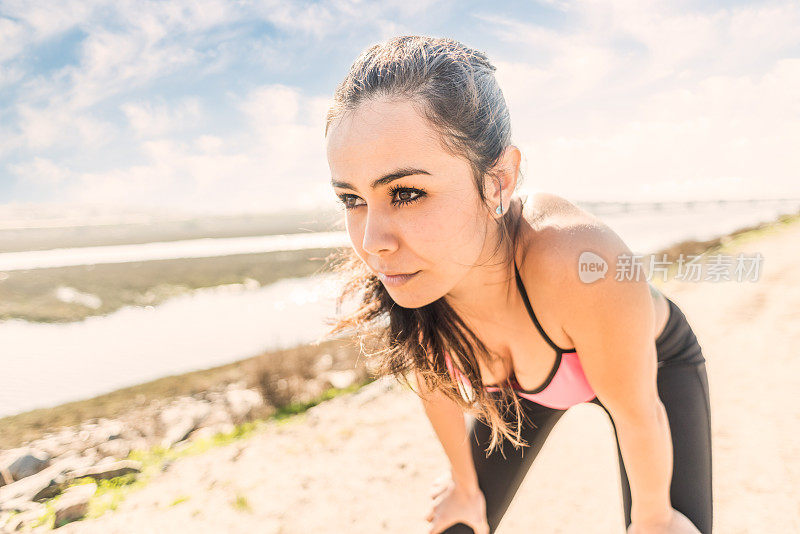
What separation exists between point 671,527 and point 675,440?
330 millimetres

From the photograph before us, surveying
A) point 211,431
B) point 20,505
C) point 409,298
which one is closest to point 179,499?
point 20,505

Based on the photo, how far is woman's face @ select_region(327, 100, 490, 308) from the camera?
1262 mm

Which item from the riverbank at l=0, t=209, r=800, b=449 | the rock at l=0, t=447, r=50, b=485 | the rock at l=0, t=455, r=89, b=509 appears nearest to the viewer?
the rock at l=0, t=455, r=89, b=509

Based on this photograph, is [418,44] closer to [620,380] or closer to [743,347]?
[620,380]

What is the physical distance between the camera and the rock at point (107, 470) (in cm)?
378

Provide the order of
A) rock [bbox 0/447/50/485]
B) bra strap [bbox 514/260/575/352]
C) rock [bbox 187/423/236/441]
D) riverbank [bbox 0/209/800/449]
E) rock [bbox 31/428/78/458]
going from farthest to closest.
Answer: riverbank [bbox 0/209/800/449] < rock [bbox 31/428/78/458] < rock [bbox 187/423/236/441] < rock [bbox 0/447/50/485] < bra strap [bbox 514/260/575/352]

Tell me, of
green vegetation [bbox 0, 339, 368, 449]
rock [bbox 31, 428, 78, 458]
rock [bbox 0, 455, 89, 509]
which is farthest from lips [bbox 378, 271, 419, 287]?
rock [bbox 31, 428, 78, 458]

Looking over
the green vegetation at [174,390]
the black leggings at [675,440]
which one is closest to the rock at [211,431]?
the green vegetation at [174,390]

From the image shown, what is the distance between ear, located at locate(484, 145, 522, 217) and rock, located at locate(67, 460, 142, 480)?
385 cm

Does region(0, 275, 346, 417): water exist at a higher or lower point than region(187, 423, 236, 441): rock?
lower

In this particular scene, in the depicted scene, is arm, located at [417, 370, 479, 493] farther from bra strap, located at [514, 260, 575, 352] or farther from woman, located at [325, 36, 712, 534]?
bra strap, located at [514, 260, 575, 352]

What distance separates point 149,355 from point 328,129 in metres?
8.34

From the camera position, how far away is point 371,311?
6.39 ft

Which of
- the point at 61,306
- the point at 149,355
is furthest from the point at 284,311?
the point at 61,306
